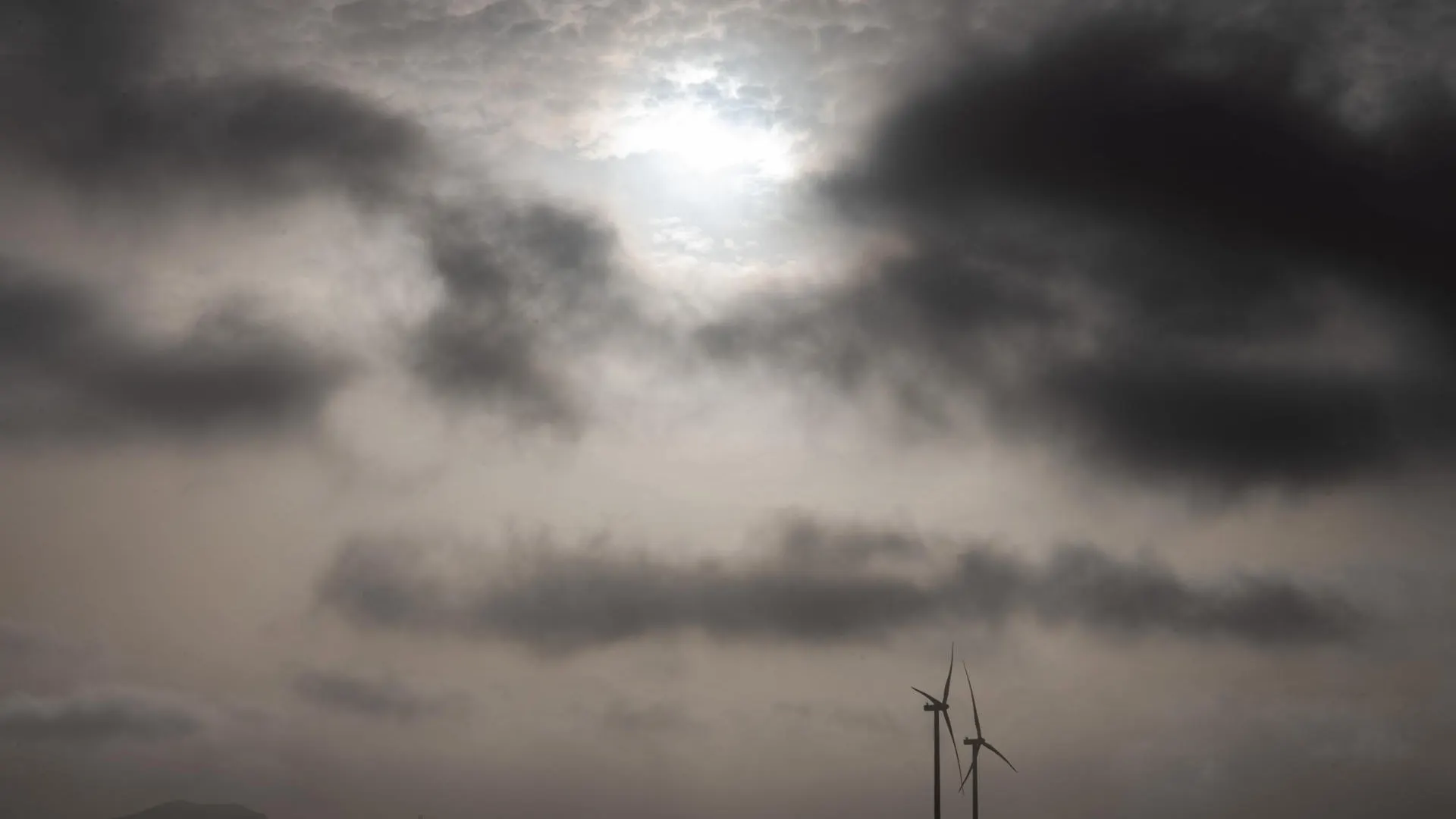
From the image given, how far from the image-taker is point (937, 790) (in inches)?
6762

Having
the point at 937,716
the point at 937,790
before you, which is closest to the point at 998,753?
the point at 937,716

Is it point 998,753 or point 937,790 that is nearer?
point 937,790

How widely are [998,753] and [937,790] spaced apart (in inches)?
1233

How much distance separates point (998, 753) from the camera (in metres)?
199

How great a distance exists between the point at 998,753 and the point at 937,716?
12122mm

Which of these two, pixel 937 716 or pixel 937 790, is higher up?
pixel 937 716

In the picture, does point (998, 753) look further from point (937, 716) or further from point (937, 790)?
point (937, 790)

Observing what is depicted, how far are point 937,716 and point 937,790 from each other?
2767cm

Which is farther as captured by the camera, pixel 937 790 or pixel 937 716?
pixel 937 716

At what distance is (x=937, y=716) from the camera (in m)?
199
